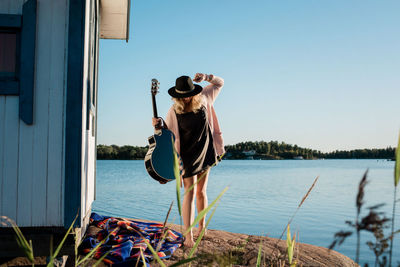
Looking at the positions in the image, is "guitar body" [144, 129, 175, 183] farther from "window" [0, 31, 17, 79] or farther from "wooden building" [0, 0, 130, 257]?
"window" [0, 31, 17, 79]

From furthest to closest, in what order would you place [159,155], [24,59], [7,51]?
[159,155] → [7,51] → [24,59]

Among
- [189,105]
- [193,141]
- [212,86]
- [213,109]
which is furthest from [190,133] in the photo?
[212,86]

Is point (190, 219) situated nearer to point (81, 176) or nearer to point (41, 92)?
point (81, 176)

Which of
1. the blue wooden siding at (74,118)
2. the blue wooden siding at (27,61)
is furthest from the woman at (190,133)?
the blue wooden siding at (27,61)

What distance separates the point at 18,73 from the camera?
11.3 ft

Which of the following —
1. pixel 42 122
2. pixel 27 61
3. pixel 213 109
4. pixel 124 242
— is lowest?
pixel 124 242

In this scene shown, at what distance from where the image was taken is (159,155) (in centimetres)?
423

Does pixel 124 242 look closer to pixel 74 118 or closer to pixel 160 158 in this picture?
pixel 160 158

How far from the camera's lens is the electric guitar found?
4.20 m

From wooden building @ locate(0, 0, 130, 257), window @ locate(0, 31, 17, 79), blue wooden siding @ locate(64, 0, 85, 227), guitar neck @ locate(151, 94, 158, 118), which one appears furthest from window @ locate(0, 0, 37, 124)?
guitar neck @ locate(151, 94, 158, 118)

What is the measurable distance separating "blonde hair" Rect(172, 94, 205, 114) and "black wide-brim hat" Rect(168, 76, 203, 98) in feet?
0.21

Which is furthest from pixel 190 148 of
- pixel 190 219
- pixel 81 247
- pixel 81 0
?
pixel 81 0

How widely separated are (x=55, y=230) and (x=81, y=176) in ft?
1.81

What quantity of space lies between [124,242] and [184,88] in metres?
1.85
